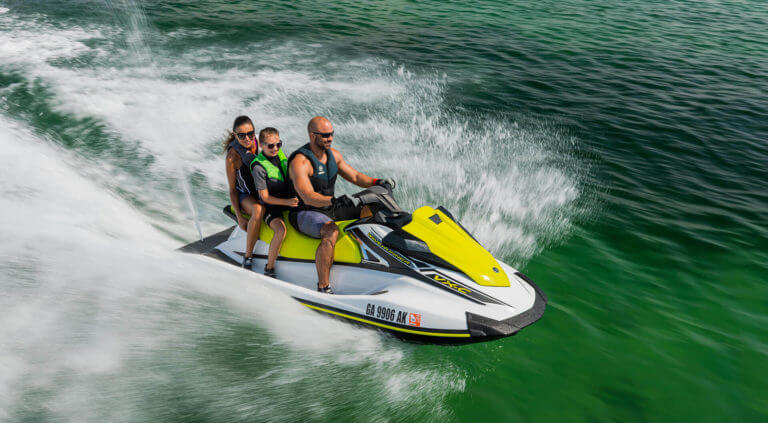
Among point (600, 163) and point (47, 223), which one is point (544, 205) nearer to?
point (600, 163)

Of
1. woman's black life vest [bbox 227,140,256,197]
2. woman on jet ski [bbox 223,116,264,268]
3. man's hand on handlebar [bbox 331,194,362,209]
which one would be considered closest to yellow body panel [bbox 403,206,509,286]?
man's hand on handlebar [bbox 331,194,362,209]

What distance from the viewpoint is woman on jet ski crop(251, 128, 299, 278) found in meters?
4.31

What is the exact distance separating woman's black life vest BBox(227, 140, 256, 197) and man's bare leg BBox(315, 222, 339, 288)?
86cm

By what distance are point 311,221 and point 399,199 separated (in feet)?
9.47

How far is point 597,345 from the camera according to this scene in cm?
457

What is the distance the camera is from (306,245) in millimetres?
4391

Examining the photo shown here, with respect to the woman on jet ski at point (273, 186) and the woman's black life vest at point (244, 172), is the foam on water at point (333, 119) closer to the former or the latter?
the woman's black life vest at point (244, 172)

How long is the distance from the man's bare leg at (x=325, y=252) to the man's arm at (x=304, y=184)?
0.21 metres

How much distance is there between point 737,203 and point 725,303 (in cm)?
308

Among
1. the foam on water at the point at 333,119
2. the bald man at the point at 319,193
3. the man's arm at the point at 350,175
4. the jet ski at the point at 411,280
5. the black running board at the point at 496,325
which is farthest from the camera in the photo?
the foam on water at the point at 333,119

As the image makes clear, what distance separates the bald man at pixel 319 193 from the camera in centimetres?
414

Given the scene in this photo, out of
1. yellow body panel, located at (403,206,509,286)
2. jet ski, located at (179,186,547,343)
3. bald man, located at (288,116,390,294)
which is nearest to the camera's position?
jet ski, located at (179,186,547,343)

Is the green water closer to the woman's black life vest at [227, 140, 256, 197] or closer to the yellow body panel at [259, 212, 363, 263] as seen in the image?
the yellow body panel at [259, 212, 363, 263]

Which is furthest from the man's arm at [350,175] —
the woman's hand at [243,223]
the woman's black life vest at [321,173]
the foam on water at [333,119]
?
the foam on water at [333,119]
